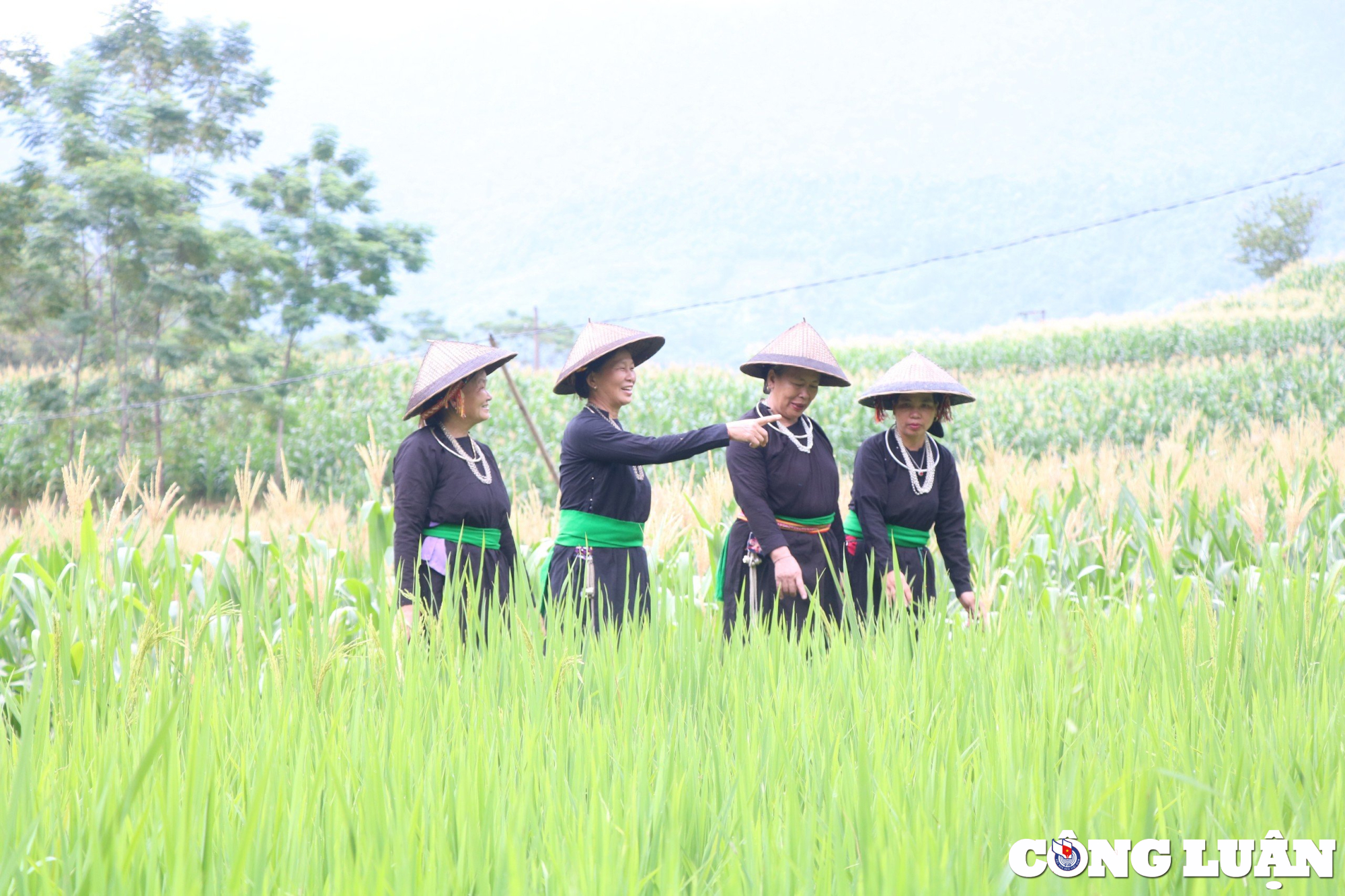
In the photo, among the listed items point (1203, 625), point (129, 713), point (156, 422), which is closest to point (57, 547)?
point (129, 713)

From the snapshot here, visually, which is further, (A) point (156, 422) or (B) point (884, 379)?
(A) point (156, 422)

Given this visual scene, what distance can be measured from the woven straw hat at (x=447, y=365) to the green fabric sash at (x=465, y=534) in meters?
0.49

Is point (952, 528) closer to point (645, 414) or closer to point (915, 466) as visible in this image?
point (915, 466)

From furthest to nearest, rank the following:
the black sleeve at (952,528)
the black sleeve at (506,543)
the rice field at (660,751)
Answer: the black sleeve at (952,528), the black sleeve at (506,543), the rice field at (660,751)

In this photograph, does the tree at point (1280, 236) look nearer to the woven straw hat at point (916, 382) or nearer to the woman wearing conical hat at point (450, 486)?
the woven straw hat at point (916, 382)

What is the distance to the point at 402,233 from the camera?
64.8ft

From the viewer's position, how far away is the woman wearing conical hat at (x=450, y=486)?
13.6 feet

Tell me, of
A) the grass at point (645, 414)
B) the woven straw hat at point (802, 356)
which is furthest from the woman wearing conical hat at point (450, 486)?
the grass at point (645, 414)

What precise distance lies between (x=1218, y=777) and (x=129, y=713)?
8.01ft

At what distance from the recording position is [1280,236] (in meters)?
70.4

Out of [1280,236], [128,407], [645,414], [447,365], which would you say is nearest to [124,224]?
[128,407]

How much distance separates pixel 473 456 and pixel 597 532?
0.62 m

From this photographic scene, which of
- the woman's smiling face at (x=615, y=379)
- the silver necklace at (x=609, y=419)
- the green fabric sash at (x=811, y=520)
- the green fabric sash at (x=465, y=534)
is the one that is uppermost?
the woman's smiling face at (x=615, y=379)

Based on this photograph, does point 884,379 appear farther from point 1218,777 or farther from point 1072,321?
point 1072,321
